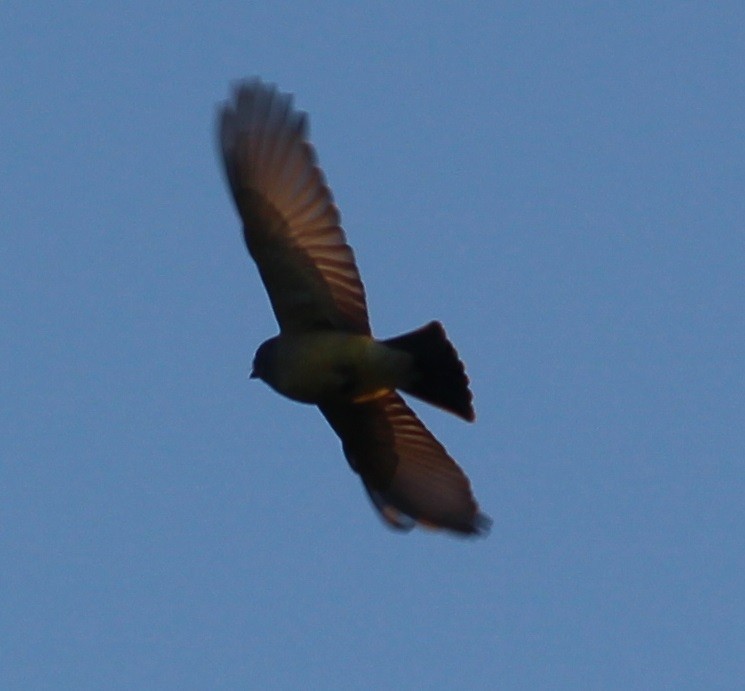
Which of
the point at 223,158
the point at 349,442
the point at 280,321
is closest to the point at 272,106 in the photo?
the point at 223,158

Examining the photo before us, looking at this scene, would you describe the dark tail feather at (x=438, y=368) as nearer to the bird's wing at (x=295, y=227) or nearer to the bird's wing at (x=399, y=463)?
the bird's wing at (x=295, y=227)

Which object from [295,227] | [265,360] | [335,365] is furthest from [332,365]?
[295,227]

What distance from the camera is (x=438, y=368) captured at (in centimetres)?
1293

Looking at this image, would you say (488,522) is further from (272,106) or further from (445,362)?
(272,106)

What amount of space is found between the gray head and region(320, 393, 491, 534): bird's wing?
1.98ft

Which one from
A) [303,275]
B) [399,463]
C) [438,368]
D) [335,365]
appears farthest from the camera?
[399,463]

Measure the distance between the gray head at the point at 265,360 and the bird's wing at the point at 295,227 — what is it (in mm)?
209

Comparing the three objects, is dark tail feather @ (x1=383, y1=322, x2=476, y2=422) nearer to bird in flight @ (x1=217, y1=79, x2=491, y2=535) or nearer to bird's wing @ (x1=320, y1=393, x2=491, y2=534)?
bird in flight @ (x1=217, y1=79, x2=491, y2=535)

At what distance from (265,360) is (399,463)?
3.89 feet

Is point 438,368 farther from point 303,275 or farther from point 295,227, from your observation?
point 295,227

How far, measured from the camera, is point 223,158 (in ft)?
43.7

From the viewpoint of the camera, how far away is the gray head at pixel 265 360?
43.3 feet

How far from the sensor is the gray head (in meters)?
13.2

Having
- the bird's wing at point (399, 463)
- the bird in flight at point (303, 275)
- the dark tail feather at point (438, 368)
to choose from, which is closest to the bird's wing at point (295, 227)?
the bird in flight at point (303, 275)
